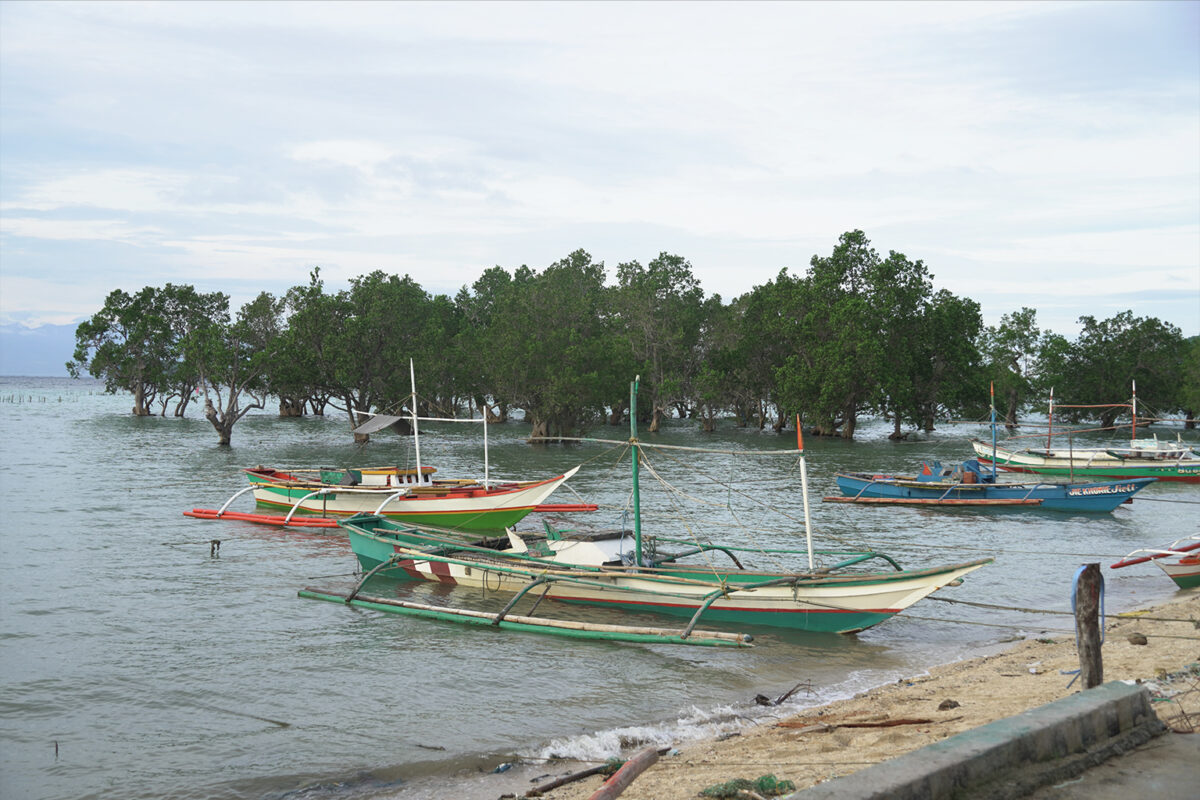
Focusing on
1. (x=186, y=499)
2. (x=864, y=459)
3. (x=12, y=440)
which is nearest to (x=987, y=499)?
(x=864, y=459)

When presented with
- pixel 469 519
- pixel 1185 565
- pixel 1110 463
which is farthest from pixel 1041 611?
pixel 1110 463

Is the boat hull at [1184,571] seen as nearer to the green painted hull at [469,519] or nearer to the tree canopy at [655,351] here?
the green painted hull at [469,519]

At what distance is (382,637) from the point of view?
56.4ft

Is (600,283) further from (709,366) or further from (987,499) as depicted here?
(987,499)

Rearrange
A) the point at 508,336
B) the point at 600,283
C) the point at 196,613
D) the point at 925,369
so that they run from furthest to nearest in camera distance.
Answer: the point at 600,283, the point at 925,369, the point at 508,336, the point at 196,613

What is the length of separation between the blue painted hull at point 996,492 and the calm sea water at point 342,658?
2.90 feet

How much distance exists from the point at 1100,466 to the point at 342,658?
135 feet

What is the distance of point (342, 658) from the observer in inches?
628

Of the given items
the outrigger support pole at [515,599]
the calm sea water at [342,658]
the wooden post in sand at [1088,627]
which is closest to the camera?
the wooden post in sand at [1088,627]

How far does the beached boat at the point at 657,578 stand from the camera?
53.7 ft

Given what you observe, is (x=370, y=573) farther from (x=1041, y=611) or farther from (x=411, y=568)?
(x=1041, y=611)

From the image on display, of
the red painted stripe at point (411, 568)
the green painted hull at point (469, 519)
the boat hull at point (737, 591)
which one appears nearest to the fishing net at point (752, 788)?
the boat hull at point (737, 591)

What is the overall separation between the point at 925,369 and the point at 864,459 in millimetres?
19418

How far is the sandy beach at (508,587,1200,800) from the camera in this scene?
889 centimetres
